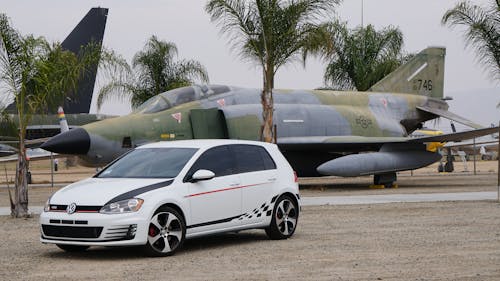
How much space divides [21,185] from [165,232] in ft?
23.7

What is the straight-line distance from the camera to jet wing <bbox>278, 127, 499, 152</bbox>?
26.2m

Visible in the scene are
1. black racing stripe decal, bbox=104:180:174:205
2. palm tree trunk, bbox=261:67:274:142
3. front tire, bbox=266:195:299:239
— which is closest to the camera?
black racing stripe decal, bbox=104:180:174:205

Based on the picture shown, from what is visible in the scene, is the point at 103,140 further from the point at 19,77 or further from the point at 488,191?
the point at 488,191

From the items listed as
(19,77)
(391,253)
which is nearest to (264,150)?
(391,253)

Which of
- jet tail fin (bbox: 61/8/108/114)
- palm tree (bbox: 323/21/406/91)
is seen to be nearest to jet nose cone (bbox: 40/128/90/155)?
jet tail fin (bbox: 61/8/108/114)

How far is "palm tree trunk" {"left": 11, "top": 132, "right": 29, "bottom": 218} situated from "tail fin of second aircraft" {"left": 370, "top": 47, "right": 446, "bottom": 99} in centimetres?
1799

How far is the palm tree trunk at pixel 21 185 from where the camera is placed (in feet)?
55.4

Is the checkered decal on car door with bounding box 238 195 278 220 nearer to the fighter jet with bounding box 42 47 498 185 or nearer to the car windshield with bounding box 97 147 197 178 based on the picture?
the car windshield with bounding box 97 147 197 178

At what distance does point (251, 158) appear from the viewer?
492 inches

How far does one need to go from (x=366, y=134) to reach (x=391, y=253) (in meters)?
18.2

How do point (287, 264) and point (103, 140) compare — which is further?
point (103, 140)

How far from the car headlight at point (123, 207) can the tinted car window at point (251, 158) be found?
209 cm

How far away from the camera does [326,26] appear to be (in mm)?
25031

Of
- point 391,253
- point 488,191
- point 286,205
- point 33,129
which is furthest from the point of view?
point 33,129
